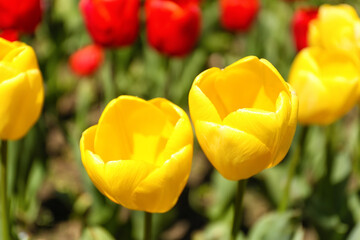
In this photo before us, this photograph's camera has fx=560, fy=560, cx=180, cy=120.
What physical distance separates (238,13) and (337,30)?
0.69 meters

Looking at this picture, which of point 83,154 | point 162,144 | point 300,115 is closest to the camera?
point 83,154

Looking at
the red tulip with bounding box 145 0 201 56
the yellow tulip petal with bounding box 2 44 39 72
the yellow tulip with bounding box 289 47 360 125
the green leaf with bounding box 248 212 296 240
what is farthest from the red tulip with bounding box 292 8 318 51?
the yellow tulip petal with bounding box 2 44 39 72

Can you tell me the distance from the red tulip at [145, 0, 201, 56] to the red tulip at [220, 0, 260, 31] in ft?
1.54

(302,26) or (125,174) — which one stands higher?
(125,174)

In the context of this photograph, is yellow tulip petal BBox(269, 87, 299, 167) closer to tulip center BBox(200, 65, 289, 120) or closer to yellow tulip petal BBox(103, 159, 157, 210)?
tulip center BBox(200, 65, 289, 120)

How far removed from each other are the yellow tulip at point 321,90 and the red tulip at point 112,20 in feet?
1.71

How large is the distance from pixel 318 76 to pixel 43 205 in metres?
1.14

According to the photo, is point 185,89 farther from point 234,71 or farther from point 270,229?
point 234,71

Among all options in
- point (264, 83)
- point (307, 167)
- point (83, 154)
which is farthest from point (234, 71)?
point (307, 167)

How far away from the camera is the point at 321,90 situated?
1301 millimetres

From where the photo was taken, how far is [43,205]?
2018 millimetres

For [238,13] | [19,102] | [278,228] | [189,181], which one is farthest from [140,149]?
[238,13]

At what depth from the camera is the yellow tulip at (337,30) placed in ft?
5.12

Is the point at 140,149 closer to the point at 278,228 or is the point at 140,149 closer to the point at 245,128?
the point at 245,128
